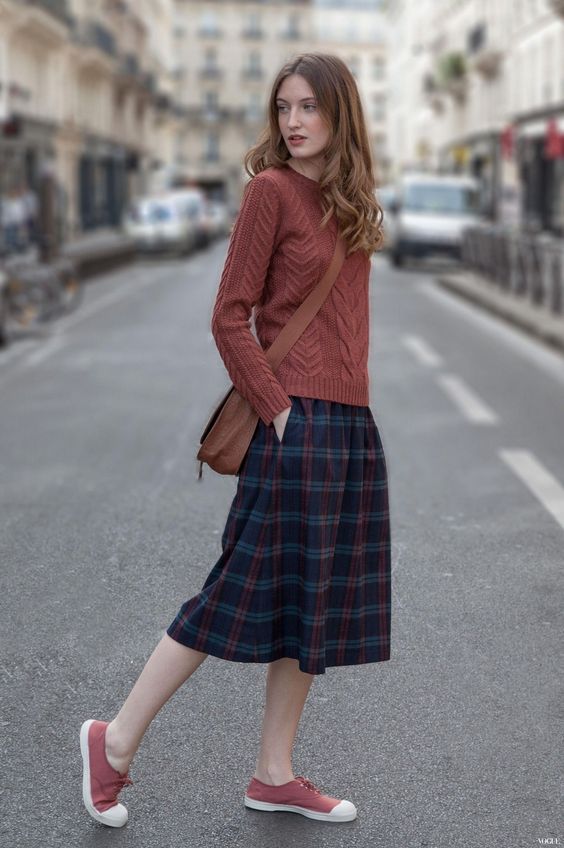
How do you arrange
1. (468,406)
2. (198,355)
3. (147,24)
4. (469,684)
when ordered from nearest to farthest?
(469,684), (468,406), (198,355), (147,24)

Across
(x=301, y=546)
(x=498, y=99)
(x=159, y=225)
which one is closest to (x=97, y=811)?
(x=301, y=546)

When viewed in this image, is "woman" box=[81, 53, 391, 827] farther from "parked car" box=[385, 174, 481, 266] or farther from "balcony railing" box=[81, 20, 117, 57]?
"balcony railing" box=[81, 20, 117, 57]

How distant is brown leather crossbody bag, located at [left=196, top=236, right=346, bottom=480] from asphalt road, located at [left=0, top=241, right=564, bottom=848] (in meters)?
0.82

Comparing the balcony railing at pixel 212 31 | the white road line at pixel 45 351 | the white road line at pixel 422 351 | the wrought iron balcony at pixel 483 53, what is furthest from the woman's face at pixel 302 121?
the balcony railing at pixel 212 31

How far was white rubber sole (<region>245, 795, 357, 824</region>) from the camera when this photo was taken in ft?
10.3

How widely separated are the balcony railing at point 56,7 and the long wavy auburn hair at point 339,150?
38.2m

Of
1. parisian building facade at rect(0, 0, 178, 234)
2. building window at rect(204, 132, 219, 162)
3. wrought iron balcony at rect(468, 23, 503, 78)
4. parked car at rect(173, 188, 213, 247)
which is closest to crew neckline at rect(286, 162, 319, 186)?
parisian building facade at rect(0, 0, 178, 234)

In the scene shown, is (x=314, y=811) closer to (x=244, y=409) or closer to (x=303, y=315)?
(x=244, y=409)

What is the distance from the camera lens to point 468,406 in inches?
402

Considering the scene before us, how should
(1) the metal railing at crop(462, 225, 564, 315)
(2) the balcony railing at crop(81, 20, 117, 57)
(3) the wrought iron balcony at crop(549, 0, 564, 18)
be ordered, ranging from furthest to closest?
(2) the balcony railing at crop(81, 20, 117, 57)
(3) the wrought iron balcony at crop(549, 0, 564, 18)
(1) the metal railing at crop(462, 225, 564, 315)

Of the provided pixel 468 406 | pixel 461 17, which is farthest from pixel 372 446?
pixel 461 17

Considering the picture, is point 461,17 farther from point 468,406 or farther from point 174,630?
point 174,630

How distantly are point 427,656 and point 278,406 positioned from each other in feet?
5.43

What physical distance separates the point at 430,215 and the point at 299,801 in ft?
92.3
